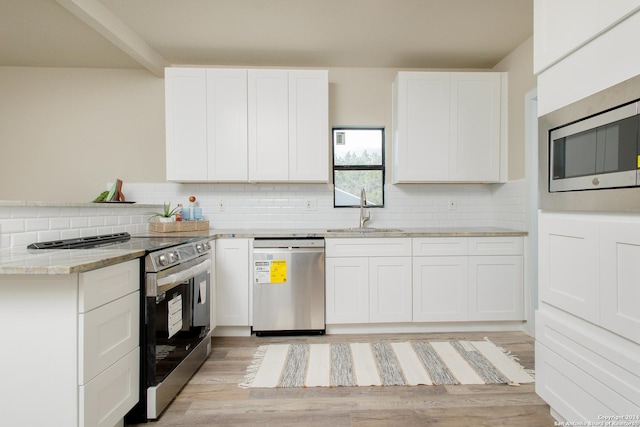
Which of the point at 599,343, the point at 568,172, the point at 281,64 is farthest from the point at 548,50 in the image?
the point at 281,64

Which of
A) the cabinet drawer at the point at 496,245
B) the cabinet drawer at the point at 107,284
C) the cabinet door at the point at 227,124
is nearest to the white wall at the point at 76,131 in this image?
the cabinet door at the point at 227,124

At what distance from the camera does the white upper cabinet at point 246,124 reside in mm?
2895

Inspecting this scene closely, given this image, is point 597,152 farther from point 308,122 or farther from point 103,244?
point 103,244

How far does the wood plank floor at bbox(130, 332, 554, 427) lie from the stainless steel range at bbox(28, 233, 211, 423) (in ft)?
0.42

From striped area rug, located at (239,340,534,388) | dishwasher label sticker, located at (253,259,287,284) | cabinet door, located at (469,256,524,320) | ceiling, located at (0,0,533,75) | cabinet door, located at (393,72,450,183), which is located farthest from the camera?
cabinet door, located at (393,72,450,183)

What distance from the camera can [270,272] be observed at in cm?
261

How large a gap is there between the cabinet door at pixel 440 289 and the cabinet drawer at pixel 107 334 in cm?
212

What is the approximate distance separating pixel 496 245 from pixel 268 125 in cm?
237

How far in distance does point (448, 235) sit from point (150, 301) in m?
2.31

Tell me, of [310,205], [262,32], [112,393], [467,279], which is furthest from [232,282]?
[262,32]

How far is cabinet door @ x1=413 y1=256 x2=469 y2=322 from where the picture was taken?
2.70 meters

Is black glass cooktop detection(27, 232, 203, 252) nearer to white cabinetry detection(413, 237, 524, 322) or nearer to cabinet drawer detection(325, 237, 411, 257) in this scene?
cabinet drawer detection(325, 237, 411, 257)

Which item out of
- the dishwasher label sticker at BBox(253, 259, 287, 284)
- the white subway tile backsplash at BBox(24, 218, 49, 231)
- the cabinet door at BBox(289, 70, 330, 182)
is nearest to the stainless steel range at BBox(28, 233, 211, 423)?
the white subway tile backsplash at BBox(24, 218, 49, 231)

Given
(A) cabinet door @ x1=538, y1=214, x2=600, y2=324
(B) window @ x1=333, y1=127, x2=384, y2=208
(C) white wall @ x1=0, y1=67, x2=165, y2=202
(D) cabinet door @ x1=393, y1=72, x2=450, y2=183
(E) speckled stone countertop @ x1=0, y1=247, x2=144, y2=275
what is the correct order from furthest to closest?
(B) window @ x1=333, y1=127, x2=384, y2=208 → (C) white wall @ x1=0, y1=67, x2=165, y2=202 → (D) cabinet door @ x1=393, y1=72, x2=450, y2=183 → (A) cabinet door @ x1=538, y1=214, x2=600, y2=324 → (E) speckled stone countertop @ x1=0, y1=247, x2=144, y2=275
